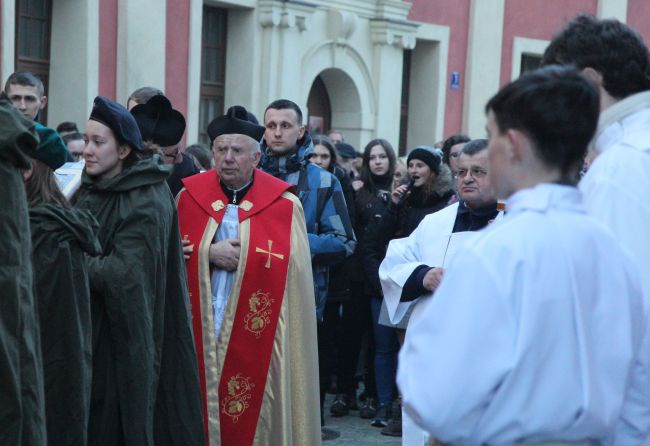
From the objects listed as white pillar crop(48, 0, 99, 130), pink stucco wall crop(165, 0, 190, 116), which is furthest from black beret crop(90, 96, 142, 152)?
pink stucco wall crop(165, 0, 190, 116)

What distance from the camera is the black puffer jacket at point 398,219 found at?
7.39 meters

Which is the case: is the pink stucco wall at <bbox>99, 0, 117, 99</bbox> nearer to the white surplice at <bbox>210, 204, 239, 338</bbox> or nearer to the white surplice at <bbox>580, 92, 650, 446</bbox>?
the white surplice at <bbox>210, 204, 239, 338</bbox>

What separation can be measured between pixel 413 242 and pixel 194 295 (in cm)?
107

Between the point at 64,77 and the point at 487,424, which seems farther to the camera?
the point at 64,77

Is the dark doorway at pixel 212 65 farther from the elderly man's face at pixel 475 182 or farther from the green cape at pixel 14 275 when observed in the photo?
the green cape at pixel 14 275

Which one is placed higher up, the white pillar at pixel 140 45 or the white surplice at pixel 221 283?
the white pillar at pixel 140 45

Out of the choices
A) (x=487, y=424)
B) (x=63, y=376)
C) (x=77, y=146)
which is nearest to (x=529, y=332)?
(x=487, y=424)

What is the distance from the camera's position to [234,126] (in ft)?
18.3

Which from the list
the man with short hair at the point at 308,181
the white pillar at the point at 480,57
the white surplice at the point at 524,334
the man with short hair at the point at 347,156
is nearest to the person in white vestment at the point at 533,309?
the white surplice at the point at 524,334

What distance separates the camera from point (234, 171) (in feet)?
18.1

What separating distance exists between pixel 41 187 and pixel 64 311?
1.50 ft

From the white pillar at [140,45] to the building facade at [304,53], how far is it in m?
0.02

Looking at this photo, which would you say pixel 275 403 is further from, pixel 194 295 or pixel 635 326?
pixel 635 326

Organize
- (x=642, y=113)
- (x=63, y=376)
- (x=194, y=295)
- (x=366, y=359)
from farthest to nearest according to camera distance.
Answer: (x=366, y=359)
(x=194, y=295)
(x=63, y=376)
(x=642, y=113)
